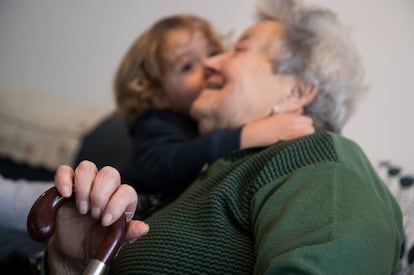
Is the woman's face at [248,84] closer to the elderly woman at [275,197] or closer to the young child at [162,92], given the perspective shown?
the elderly woman at [275,197]

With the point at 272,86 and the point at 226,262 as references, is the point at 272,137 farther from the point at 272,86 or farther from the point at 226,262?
the point at 226,262

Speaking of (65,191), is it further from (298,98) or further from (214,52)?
(214,52)

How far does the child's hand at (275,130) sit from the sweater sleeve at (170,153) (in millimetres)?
28

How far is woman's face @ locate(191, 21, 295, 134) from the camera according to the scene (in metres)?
1.04

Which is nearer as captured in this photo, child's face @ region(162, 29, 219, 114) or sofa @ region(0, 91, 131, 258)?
child's face @ region(162, 29, 219, 114)

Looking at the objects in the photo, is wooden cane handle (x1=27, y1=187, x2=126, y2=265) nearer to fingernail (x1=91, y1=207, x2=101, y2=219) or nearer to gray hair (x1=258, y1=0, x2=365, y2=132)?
fingernail (x1=91, y1=207, x2=101, y2=219)

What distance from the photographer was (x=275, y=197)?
673 millimetres

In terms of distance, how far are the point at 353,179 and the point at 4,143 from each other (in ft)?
5.14

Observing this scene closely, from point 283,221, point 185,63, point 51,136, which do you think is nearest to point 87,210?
point 283,221

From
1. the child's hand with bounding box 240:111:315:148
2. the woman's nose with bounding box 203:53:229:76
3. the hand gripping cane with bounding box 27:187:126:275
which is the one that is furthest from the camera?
the woman's nose with bounding box 203:53:229:76

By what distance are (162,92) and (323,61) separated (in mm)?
519

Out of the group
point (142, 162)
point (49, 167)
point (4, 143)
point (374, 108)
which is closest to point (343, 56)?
point (374, 108)

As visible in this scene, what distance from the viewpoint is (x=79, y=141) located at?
1.79 metres

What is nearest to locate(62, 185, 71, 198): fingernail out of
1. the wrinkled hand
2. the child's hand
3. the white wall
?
the wrinkled hand
